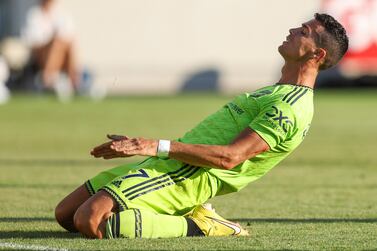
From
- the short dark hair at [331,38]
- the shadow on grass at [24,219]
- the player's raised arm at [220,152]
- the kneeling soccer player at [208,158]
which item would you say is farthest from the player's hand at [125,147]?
the shadow on grass at [24,219]

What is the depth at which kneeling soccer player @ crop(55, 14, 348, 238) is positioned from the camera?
7.12 m

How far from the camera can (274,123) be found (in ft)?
23.6

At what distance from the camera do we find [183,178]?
7.36 m

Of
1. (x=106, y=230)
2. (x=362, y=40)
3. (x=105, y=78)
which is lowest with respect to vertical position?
(x=105, y=78)

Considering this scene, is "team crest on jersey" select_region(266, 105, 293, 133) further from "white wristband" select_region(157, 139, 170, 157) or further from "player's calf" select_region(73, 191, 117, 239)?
"player's calf" select_region(73, 191, 117, 239)

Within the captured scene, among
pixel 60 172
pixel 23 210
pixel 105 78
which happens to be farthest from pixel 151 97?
pixel 23 210

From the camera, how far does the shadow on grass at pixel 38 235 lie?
745 cm

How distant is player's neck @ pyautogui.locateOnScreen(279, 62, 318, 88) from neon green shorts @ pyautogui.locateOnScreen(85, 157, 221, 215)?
0.90 metres

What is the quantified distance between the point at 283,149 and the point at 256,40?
2773cm

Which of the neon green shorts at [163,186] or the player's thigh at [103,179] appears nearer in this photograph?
the neon green shorts at [163,186]

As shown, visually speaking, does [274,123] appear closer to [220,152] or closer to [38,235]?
[220,152]

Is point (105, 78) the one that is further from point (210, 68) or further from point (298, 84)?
point (298, 84)

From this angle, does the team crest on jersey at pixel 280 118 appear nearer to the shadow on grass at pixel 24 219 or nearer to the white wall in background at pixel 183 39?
the shadow on grass at pixel 24 219

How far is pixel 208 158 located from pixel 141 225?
2.11 ft
